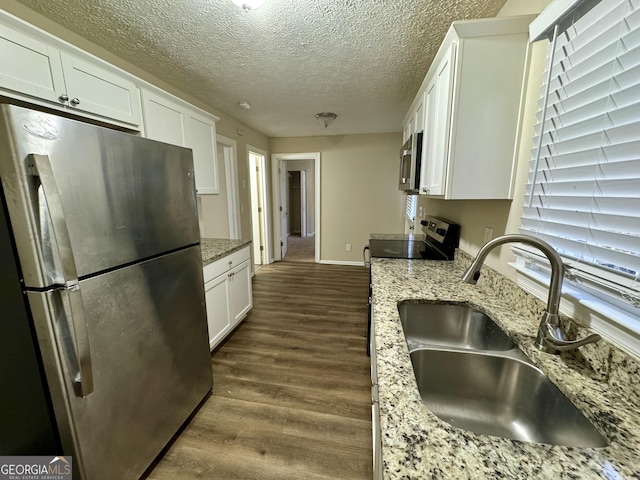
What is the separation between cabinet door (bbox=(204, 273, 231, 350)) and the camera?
202cm

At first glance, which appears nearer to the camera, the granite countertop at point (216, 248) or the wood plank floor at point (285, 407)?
the wood plank floor at point (285, 407)

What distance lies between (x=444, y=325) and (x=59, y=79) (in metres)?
2.23

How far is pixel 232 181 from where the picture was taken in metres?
3.46

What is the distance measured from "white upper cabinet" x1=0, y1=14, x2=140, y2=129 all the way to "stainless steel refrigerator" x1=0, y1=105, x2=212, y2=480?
504 mm

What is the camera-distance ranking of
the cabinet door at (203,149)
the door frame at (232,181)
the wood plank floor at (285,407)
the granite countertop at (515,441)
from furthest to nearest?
the door frame at (232,181), the cabinet door at (203,149), the wood plank floor at (285,407), the granite countertop at (515,441)

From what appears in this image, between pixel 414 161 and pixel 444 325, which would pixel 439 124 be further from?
pixel 444 325

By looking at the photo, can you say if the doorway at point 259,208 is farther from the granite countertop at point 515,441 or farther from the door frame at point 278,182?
the granite countertop at point 515,441

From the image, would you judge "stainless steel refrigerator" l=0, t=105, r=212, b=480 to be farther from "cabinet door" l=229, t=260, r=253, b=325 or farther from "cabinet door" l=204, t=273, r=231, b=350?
"cabinet door" l=229, t=260, r=253, b=325

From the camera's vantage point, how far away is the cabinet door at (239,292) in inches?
93.1

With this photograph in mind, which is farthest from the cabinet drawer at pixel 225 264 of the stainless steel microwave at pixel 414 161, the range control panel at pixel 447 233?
the range control panel at pixel 447 233

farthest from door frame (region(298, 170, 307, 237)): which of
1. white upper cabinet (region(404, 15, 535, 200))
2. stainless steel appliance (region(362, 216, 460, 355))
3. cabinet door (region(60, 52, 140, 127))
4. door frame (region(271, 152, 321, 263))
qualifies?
white upper cabinet (region(404, 15, 535, 200))

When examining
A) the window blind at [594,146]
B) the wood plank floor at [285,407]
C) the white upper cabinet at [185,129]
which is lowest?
the wood plank floor at [285,407]

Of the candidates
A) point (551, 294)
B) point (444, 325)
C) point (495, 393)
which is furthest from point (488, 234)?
point (495, 393)

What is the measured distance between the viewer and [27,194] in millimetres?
774
